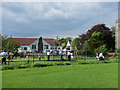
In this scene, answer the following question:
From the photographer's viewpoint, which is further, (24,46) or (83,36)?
(24,46)

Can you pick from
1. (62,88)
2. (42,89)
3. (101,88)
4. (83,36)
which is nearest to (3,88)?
(42,89)

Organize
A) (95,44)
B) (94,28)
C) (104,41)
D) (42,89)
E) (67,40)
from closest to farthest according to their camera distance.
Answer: (42,89) < (95,44) < (104,41) < (94,28) < (67,40)

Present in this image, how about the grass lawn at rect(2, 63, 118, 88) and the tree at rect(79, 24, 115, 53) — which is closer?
the grass lawn at rect(2, 63, 118, 88)

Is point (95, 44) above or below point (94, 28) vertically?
below

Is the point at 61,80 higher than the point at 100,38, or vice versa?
the point at 100,38

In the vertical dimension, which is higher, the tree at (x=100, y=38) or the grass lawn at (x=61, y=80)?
the tree at (x=100, y=38)

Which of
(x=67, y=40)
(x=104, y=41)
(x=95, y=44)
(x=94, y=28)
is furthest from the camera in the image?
(x=67, y=40)

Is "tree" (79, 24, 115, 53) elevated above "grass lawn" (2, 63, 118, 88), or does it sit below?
above

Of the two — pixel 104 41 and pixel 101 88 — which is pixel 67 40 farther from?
pixel 101 88

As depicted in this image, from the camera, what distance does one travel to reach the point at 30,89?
263 inches

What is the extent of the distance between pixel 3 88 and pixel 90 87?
142 inches

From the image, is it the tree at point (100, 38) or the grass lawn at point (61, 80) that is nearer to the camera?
the grass lawn at point (61, 80)

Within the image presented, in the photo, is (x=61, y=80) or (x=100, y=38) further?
(x=100, y=38)

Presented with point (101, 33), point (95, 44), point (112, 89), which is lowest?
point (112, 89)
